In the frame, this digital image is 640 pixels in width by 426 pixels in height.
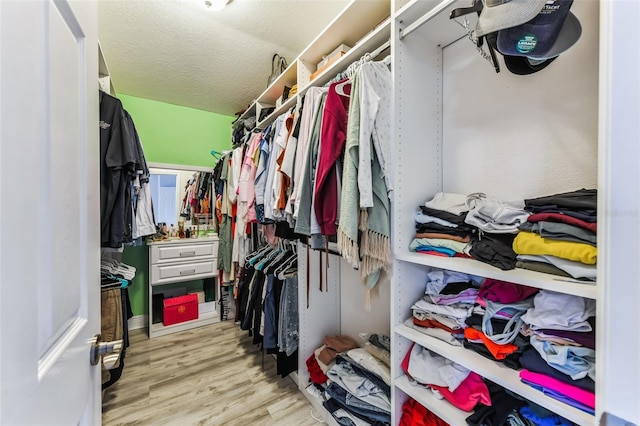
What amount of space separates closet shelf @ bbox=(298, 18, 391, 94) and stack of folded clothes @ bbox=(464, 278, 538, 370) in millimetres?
1084

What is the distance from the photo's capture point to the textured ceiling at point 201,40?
156 cm

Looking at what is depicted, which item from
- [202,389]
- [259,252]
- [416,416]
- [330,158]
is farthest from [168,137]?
[416,416]

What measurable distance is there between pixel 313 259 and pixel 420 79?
115 cm

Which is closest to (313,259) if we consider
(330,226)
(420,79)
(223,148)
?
(330,226)

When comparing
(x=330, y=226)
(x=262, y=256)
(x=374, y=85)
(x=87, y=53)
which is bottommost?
(x=262, y=256)

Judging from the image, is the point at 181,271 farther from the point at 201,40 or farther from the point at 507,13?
the point at 507,13

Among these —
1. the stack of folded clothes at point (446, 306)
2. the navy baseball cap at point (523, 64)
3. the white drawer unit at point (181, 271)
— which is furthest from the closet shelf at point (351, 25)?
the white drawer unit at point (181, 271)

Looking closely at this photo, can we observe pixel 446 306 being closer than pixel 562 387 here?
No

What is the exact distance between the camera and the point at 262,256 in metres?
2.05

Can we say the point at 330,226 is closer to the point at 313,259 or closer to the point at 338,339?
the point at 313,259

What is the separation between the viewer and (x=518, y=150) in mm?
968

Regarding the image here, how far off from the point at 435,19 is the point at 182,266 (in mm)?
2857

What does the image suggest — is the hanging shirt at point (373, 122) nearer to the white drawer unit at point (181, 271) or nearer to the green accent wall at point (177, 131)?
the white drawer unit at point (181, 271)

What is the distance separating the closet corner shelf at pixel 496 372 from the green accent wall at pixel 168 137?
2.89m
